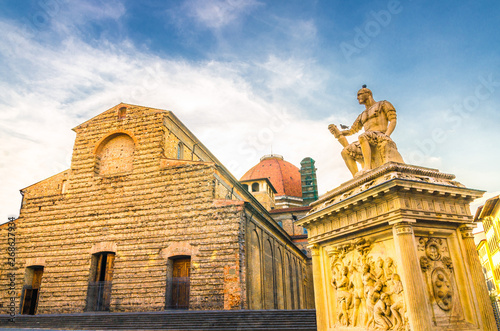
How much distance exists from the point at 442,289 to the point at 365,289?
1.07 m

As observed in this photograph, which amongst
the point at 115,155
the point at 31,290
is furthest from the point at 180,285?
the point at 31,290

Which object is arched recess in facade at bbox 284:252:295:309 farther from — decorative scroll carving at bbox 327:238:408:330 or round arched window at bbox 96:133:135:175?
decorative scroll carving at bbox 327:238:408:330

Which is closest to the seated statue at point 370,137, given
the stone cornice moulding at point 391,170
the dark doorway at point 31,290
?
the stone cornice moulding at point 391,170

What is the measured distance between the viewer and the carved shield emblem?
5039 millimetres

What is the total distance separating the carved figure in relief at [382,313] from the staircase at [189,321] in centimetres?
654

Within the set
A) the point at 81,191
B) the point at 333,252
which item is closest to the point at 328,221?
the point at 333,252

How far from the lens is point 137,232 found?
18.9 m

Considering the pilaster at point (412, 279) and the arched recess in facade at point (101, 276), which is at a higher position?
the arched recess in facade at point (101, 276)

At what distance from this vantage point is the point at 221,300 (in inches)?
630

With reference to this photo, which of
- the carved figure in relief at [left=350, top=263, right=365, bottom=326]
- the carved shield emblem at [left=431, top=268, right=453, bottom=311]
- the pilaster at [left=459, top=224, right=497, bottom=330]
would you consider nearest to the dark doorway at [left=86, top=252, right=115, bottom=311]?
the carved figure in relief at [left=350, top=263, right=365, bottom=326]

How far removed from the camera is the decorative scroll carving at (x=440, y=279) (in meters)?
5.01

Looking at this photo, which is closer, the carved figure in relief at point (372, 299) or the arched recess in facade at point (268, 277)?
the carved figure in relief at point (372, 299)

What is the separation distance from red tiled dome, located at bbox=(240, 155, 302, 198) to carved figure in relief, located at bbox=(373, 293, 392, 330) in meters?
40.6

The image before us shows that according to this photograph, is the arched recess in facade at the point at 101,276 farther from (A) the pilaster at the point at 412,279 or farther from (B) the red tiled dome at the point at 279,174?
(B) the red tiled dome at the point at 279,174
